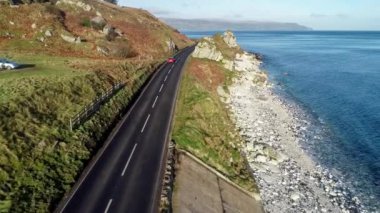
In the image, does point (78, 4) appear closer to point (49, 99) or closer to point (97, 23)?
point (97, 23)

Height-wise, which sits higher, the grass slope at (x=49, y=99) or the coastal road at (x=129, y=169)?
the grass slope at (x=49, y=99)

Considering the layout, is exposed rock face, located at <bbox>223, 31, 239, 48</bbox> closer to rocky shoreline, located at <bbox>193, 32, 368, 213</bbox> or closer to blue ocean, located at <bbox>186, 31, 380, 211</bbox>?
blue ocean, located at <bbox>186, 31, 380, 211</bbox>

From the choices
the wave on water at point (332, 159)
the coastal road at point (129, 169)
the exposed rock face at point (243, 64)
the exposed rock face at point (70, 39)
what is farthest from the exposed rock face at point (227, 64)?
the coastal road at point (129, 169)

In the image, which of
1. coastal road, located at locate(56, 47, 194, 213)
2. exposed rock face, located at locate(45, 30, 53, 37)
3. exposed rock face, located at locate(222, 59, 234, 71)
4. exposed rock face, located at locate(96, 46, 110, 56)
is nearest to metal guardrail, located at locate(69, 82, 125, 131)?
coastal road, located at locate(56, 47, 194, 213)

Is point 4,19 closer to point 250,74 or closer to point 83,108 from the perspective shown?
point 83,108

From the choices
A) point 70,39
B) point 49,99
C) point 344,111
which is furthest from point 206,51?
point 49,99

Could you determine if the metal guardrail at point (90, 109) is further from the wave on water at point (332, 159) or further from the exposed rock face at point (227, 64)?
the exposed rock face at point (227, 64)
